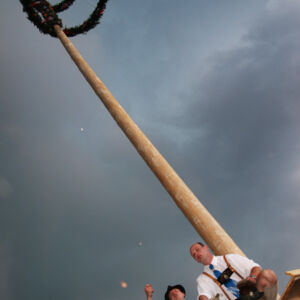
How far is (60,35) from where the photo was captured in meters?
13.3

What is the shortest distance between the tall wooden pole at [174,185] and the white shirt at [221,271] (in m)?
1.10

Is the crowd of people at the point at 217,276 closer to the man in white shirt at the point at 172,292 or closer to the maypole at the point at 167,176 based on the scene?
the man in white shirt at the point at 172,292

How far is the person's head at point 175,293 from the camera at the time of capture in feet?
12.8

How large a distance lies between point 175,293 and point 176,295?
0.03 metres

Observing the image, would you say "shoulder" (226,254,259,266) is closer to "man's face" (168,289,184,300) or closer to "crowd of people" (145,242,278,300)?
"crowd of people" (145,242,278,300)

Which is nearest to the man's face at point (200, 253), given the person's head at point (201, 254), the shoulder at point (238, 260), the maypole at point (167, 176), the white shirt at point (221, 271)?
the person's head at point (201, 254)

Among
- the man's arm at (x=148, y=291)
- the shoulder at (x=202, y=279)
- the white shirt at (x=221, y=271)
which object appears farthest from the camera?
the man's arm at (x=148, y=291)

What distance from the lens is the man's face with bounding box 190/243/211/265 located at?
12.4 ft

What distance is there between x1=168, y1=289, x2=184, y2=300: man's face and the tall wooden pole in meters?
1.33

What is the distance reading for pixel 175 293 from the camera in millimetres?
3924

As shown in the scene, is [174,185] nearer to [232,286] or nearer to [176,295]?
[176,295]

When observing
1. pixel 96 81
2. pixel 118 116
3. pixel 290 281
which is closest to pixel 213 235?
pixel 290 281

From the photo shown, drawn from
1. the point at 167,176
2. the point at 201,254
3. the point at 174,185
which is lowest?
the point at 201,254

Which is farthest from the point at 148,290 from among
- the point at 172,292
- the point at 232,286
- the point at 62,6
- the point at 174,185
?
the point at 62,6
